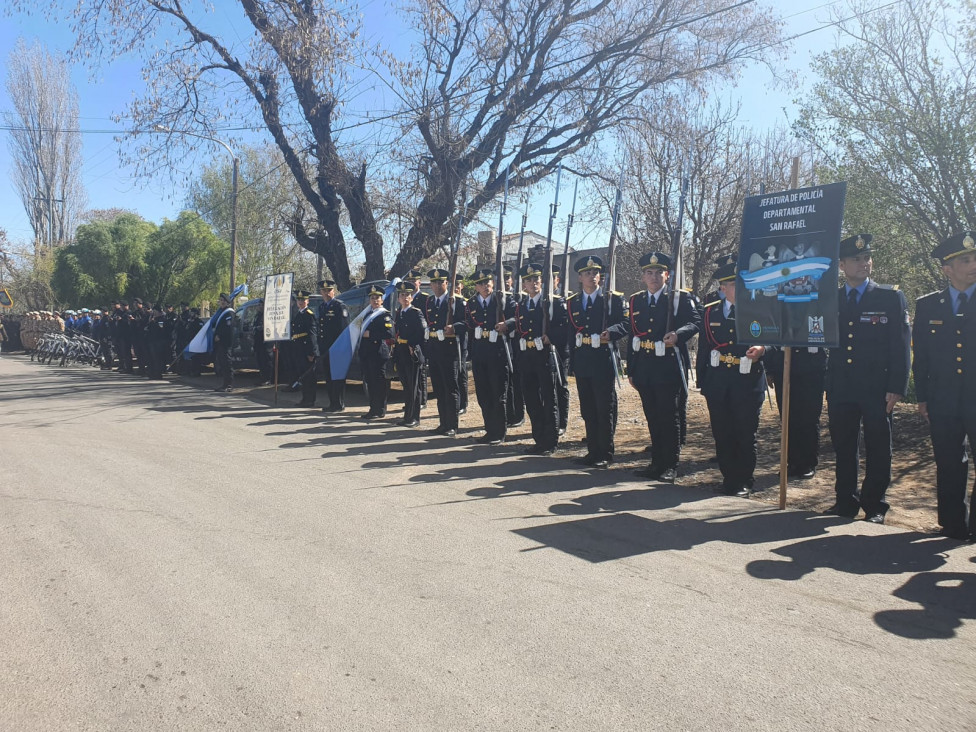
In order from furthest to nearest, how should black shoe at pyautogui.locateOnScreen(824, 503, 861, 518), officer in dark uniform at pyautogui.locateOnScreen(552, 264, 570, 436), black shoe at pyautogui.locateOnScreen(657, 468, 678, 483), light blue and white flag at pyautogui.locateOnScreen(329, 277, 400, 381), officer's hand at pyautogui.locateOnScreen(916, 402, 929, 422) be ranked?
1. light blue and white flag at pyautogui.locateOnScreen(329, 277, 400, 381)
2. officer in dark uniform at pyautogui.locateOnScreen(552, 264, 570, 436)
3. black shoe at pyautogui.locateOnScreen(657, 468, 678, 483)
4. black shoe at pyautogui.locateOnScreen(824, 503, 861, 518)
5. officer's hand at pyautogui.locateOnScreen(916, 402, 929, 422)

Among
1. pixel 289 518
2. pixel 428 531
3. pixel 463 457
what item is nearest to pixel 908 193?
pixel 463 457

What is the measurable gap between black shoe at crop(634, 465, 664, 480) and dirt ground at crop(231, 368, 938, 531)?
0.14 metres

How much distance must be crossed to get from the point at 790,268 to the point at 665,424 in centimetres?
192

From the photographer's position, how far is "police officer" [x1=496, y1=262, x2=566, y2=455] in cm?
880

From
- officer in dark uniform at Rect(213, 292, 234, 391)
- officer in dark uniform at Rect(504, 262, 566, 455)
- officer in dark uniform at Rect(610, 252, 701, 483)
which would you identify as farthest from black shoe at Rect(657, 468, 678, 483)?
officer in dark uniform at Rect(213, 292, 234, 391)

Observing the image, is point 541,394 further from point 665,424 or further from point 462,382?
point 462,382

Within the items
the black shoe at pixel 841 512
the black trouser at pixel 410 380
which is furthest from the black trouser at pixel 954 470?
the black trouser at pixel 410 380

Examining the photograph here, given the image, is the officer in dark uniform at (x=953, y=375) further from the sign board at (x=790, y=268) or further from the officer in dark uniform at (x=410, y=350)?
the officer in dark uniform at (x=410, y=350)

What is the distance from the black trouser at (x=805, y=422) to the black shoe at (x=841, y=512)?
134 cm

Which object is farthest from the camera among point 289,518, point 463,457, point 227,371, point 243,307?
point 243,307

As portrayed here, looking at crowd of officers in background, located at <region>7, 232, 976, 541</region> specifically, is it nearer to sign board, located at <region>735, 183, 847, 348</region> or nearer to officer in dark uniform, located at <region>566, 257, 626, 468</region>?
officer in dark uniform, located at <region>566, 257, 626, 468</region>

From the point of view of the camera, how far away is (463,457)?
842cm

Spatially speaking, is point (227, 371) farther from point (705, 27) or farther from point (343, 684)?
point (343, 684)

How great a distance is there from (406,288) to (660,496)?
5864 millimetres
